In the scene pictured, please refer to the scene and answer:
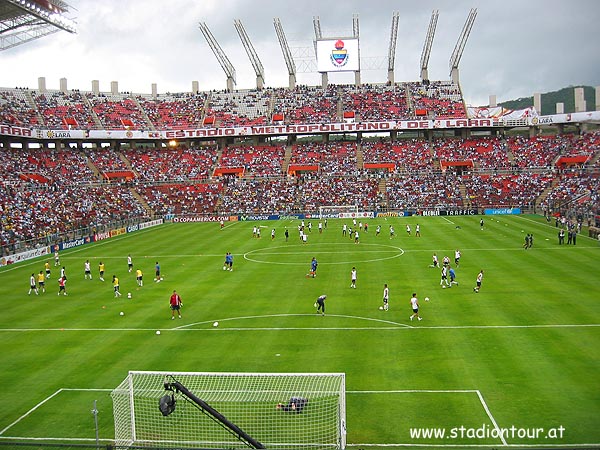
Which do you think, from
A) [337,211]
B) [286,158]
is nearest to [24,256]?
[337,211]

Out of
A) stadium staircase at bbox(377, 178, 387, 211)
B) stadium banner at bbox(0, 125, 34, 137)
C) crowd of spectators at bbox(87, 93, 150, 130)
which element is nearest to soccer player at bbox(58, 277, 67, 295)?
A: stadium banner at bbox(0, 125, 34, 137)

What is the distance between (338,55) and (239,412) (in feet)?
307

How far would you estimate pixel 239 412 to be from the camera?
16.5 m

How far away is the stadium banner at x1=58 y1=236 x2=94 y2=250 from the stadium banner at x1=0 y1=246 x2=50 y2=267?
91.3 inches

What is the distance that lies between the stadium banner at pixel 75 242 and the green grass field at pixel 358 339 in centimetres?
1021

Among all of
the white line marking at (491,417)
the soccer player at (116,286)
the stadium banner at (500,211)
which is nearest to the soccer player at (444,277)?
the white line marking at (491,417)

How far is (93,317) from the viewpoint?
2816cm

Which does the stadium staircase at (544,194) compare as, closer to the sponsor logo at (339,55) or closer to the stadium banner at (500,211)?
the stadium banner at (500,211)

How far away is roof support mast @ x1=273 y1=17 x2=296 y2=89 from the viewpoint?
95363mm

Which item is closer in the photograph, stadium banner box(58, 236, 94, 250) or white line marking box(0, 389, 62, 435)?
white line marking box(0, 389, 62, 435)

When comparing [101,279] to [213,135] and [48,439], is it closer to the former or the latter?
[48,439]

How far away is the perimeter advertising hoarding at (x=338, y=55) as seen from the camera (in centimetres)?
10144


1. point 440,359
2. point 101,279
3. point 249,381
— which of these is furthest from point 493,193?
point 249,381

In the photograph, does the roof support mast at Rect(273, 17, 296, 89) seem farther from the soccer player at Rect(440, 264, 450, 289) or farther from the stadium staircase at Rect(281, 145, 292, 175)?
the soccer player at Rect(440, 264, 450, 289)
